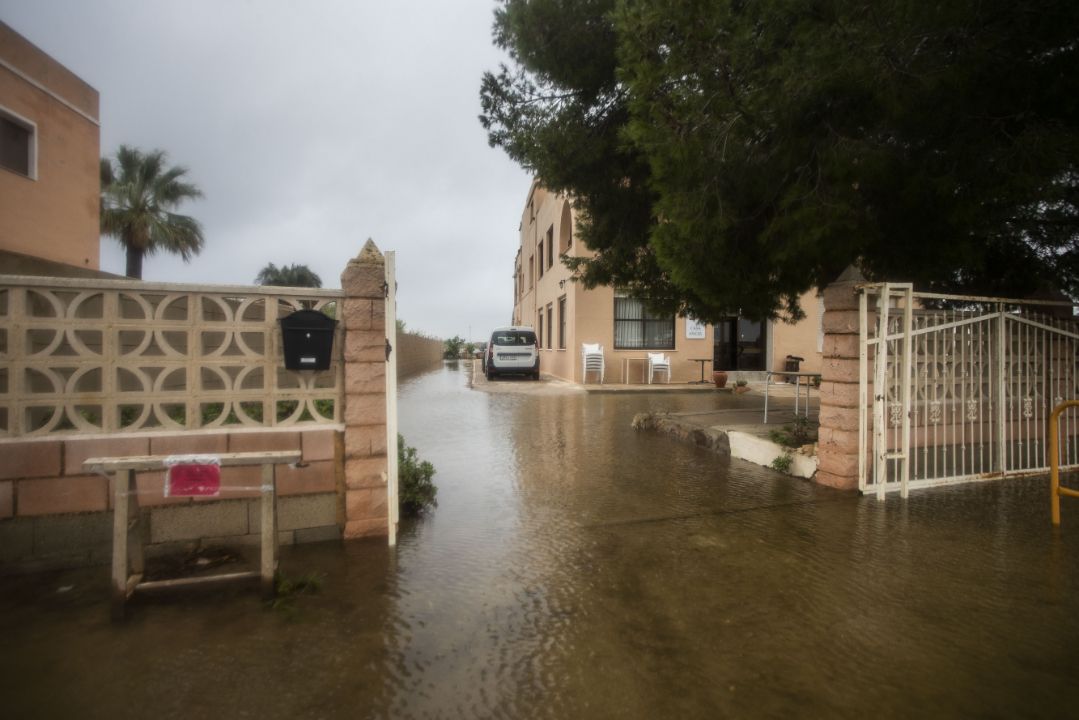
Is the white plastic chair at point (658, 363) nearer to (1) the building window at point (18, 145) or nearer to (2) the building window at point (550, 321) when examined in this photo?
(2) the building window at point (550, 321)

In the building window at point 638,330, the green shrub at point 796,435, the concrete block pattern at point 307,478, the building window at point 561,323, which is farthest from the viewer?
the building window at point 561,323

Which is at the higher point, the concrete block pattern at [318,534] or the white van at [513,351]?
the white van at [513,351]

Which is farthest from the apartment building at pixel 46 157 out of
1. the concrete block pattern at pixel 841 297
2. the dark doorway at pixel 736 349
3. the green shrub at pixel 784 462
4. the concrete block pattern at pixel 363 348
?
the dark doorway at pixel 736 349

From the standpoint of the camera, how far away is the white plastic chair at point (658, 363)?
640 inches

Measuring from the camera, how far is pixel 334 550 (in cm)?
359

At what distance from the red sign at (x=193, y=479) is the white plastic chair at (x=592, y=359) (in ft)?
44.6

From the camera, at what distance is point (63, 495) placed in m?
3.24

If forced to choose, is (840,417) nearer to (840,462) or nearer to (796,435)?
(840,462)

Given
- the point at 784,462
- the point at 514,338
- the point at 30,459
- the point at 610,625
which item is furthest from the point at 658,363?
the point at 30,459

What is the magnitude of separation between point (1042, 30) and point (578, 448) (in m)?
5.75

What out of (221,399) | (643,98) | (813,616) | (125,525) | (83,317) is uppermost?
(643,98)

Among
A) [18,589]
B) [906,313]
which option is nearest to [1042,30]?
[906,313]

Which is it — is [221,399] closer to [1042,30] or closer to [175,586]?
[175,586]

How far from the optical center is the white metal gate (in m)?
4.84
